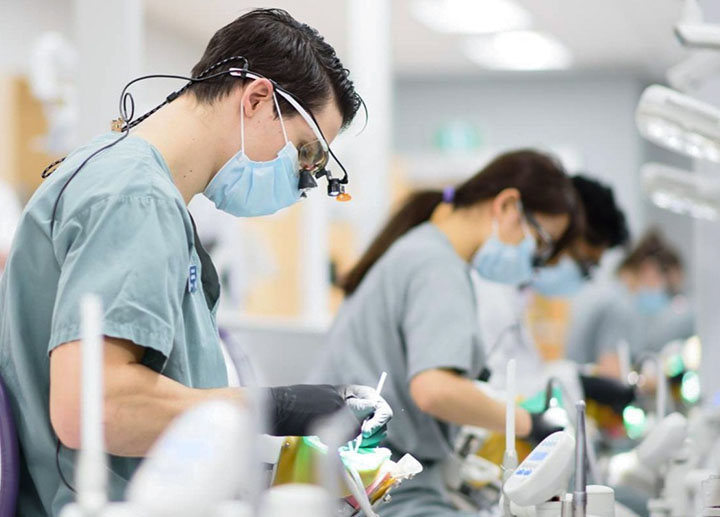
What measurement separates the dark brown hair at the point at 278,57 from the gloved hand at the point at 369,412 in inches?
16.4

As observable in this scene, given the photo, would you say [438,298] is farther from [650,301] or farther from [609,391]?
[650,301]

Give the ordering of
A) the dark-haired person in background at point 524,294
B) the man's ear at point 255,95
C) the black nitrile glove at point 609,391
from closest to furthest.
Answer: the man's ear at point 255,95 → the dark-haired person in background at point 524,294 → the black nitrile glove at point 609,391

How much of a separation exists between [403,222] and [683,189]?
2.24ft

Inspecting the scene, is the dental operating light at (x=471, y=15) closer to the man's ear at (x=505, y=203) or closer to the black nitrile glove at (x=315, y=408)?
the man's ear at (x=505, y=203)

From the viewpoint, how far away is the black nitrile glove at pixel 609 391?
3393 millimetres

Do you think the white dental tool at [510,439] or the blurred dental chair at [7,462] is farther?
the white dental tool at [510,439]

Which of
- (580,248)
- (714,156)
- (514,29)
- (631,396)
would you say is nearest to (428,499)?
(714,156)

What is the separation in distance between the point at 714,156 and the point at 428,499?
89 cm

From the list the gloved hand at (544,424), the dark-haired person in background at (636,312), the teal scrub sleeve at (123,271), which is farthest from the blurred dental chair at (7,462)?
the dark-haired person in background at (636,312)

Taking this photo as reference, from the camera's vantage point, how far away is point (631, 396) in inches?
133

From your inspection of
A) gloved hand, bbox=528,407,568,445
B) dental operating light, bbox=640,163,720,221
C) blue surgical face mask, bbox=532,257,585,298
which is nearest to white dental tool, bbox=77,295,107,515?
gloved hand, bbox=528,407,568,445

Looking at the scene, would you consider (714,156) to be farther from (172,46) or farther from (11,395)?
(11,395)

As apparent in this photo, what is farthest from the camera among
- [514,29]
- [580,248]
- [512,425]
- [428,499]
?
[514,29]

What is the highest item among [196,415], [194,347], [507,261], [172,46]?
[172,46]
